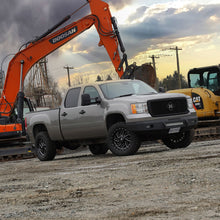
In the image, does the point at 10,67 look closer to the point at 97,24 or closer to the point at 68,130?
the point at 97,24

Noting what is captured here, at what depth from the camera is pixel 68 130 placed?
13.6 metres

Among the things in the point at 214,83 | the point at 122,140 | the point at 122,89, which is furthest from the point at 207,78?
the point at 122,140

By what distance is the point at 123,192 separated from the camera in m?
6.61

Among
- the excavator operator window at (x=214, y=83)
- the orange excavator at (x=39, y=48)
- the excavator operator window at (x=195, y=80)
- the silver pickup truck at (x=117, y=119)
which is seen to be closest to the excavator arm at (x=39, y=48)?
the orange excavator at (x=39, y=48)

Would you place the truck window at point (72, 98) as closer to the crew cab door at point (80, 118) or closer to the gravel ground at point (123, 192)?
the crew cab door at point (80, 118)

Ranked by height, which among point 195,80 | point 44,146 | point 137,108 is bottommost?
point 44,146

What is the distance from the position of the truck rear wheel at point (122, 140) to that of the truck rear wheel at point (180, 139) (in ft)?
5.20

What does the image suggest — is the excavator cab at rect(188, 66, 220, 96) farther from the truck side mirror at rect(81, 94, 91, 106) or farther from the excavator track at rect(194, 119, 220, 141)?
the truck side mirror at rect(81, 94, 91, 106)

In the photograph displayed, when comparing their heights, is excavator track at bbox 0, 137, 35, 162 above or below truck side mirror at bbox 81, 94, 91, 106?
below

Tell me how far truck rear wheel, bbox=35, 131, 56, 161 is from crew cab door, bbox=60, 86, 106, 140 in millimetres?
766

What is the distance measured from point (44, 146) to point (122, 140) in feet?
11.0

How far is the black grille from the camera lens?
1213cm

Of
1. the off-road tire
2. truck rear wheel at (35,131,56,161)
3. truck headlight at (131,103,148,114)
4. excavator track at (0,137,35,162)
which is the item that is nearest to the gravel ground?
truck headlight at (131,103,148,114)

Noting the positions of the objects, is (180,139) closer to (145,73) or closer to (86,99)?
(86,99)
